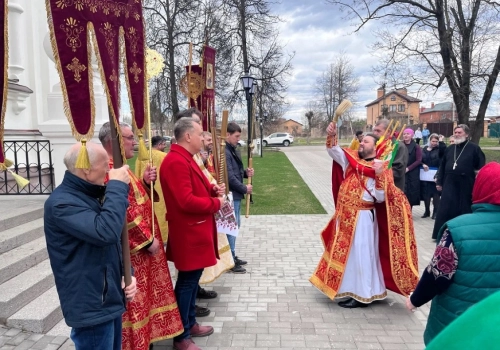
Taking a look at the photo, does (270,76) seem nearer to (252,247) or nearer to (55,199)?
(252,247)

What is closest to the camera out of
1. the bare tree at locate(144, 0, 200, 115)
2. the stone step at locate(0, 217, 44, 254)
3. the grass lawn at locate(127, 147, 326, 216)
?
the stone step at locate(0, 217, 44, 254)

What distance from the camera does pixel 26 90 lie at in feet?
26.3

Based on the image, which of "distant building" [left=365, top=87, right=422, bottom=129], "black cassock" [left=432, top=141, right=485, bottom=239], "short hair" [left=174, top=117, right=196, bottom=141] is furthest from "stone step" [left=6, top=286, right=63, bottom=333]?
"black cassock" [left=432, top=141, right=485, bottom=239]

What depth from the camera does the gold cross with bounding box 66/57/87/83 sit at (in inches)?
92.1

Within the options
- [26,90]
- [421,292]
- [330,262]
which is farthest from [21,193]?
[421,292]

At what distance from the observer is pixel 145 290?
3197 millimetres

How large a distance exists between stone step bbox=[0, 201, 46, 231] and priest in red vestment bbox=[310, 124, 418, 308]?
3968 mm

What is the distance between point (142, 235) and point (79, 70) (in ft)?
4.13

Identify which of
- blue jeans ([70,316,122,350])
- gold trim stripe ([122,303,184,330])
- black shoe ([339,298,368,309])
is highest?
blue jeans ([70,316,122,350])

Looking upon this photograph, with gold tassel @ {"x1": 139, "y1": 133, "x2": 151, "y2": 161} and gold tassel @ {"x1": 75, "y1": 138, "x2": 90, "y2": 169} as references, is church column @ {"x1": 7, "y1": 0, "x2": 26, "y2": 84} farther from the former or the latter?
gold tassel @ {"x1": 75, "y1": 138, "x2": 90, "y2": 169}

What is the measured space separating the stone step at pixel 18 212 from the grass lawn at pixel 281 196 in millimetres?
4999

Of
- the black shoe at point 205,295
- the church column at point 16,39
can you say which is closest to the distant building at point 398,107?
the black shoe at point 205,295

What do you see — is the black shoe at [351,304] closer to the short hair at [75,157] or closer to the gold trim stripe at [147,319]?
the gold trim stripe at [147,319]

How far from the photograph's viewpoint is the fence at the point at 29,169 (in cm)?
696
